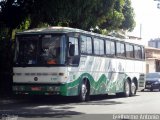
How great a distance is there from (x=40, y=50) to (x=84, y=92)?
309 cm

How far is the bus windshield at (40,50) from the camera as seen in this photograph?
714 inches

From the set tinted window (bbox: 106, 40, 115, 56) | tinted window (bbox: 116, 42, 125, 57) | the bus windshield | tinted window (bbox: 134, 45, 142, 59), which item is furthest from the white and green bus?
tinted window (bbox: 134, 45, 142, 59)

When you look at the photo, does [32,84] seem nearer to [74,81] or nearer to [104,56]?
[74,81]

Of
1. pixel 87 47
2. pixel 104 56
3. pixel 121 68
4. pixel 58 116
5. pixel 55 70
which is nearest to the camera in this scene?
pixel 58 116

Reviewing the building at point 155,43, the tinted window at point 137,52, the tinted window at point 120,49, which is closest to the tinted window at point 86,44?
the tinted window at point 120,49

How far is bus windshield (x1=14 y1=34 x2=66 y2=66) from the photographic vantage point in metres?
18.1

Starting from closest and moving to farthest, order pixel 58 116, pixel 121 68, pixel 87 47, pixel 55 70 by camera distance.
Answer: pixel 58 116 < pixel 55 70 < pixel 87 47 < pixel 121 68

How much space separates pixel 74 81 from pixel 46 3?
181 inches

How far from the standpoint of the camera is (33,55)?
18.5 metres

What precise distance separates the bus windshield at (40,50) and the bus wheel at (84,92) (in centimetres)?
205

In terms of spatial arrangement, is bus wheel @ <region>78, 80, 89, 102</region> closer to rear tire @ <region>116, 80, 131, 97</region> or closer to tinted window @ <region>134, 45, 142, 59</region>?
rear tire @ <region>116, 80, 131, 97</region>

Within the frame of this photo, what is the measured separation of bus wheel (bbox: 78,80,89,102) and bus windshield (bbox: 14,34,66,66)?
2054 mm

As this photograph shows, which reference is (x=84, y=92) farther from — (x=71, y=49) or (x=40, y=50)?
(x=40, y=50)

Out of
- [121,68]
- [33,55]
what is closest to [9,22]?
[33,55]
